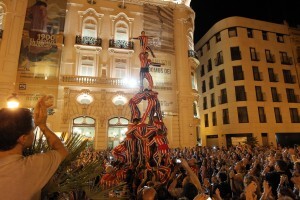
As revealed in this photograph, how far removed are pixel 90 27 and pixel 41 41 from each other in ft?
16.7

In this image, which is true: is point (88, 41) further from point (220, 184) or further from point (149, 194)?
point (149, 194)

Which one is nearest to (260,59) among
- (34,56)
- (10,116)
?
(34,56)

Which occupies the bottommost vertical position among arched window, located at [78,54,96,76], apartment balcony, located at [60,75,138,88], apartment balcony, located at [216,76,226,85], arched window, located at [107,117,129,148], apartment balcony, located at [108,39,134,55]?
arched window, located at [107,117,129,148]

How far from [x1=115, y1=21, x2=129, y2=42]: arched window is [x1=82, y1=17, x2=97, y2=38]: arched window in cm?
221

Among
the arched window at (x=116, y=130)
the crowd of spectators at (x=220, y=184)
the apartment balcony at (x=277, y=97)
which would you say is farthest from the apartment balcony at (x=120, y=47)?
the apartment balcony at (x=277, y=97)

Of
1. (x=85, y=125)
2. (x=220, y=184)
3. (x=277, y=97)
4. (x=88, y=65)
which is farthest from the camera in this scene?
(x=277, y=97)

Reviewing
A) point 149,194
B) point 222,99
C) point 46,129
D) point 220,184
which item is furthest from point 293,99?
point 46,129

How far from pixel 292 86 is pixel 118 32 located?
79.6ft

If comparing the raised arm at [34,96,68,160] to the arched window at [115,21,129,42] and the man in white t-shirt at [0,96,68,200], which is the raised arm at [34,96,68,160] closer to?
the man in white t-shirt at [0,96,68,200]

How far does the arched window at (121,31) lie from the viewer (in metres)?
23.9

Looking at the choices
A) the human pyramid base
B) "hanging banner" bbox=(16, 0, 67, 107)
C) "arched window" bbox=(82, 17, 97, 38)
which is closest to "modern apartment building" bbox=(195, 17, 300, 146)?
"arched window" bbox=(82, 17, 97, 38)

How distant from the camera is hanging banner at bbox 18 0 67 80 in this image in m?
19.9

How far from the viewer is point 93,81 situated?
21172 millimetres

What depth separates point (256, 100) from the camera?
28.7 meters
